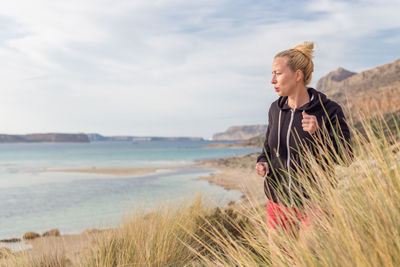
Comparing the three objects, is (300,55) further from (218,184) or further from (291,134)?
(218,184)

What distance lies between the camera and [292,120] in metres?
2.24

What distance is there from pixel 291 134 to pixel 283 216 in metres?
0.55

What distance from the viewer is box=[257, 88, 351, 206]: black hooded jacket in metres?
2.13

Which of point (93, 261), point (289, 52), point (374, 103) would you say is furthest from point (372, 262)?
point (93, 261)

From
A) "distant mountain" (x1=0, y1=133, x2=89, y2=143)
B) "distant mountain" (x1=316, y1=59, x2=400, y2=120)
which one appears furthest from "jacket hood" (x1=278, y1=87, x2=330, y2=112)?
"distant mountain" (x1=0, y1=133, x2=89, y2=143)

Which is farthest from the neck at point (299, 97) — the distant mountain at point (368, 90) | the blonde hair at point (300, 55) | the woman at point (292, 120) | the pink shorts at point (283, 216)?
the pink shorts at point (283, 216)

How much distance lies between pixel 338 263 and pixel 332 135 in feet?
3.19

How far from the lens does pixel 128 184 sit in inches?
769

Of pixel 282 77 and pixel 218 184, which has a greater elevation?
pixel 282 77

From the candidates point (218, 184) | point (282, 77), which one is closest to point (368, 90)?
point (218, 184)

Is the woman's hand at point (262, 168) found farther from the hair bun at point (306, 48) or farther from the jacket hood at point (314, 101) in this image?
the hair bun at point (306, 48)

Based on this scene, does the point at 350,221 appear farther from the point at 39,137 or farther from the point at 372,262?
the point at 39,137

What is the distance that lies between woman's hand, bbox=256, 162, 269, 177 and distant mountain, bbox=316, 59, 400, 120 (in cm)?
64

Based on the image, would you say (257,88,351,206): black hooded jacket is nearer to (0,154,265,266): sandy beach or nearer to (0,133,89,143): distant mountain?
(0,154,265,266): sandy beach
